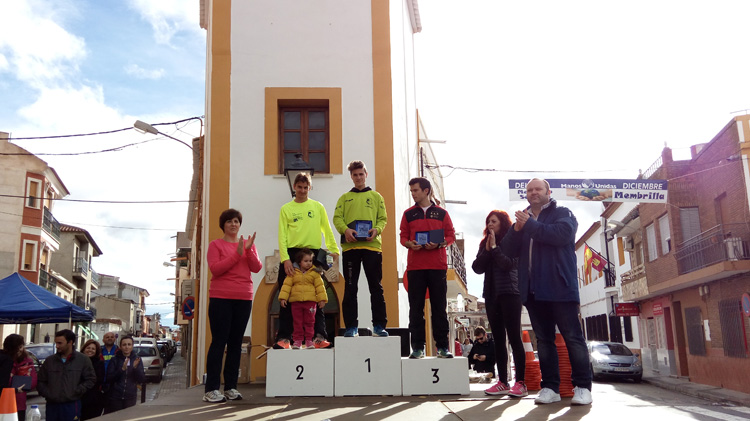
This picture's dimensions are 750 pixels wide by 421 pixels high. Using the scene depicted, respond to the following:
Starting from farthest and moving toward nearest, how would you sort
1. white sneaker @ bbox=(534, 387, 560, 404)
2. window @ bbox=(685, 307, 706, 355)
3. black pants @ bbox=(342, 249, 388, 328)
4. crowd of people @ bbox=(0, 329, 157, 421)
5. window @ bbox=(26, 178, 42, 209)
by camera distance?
window @ bbox=(26, 178, 42, 209) → window @ bbox=(685, 307, 706, 355) → crowd of people @ bbox=(0, 329, 157, 421) → black pants @ bbox=(342, 249, 388, 328) → white sneaker @ bbox=(534, 387, 560, 404)

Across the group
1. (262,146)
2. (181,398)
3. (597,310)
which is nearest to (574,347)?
(181,398)

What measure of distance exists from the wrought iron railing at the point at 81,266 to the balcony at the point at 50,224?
10759 mm

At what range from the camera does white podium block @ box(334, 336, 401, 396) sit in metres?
6.02

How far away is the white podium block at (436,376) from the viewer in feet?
19.6

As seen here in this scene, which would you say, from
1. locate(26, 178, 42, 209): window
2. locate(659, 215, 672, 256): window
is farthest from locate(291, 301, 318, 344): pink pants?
locate(26, 178, 42, 209): window

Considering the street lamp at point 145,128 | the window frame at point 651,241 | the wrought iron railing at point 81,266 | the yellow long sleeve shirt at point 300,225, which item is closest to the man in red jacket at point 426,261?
the yellow long sleeve shirt at point 300,225

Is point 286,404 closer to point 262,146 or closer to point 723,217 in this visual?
point 262,146

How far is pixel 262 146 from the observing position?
37.8ft

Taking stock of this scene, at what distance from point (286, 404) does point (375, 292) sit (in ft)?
5.51

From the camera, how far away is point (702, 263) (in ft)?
74.5

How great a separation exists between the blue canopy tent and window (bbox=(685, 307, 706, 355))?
2136 cm

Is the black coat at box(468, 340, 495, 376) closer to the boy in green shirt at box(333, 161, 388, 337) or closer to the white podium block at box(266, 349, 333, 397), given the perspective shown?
the boy in green shirt at box(333, 161, 388, 337)

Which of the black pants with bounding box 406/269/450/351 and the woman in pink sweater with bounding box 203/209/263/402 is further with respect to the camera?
the black pants with bounding box 406/269/450/351

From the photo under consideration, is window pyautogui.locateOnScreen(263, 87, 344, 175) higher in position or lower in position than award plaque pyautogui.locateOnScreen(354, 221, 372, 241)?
higher
